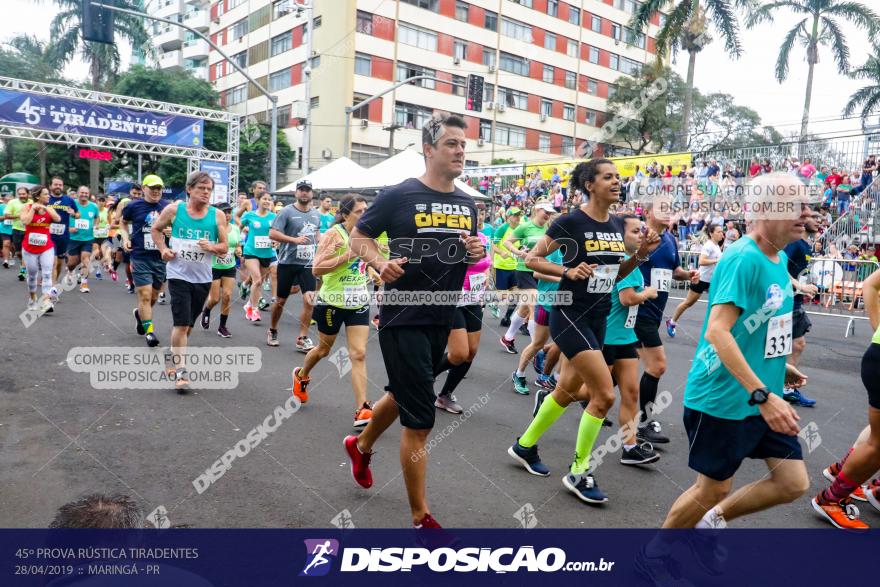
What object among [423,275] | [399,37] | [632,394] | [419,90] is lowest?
[632,394]

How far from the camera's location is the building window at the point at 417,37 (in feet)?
146

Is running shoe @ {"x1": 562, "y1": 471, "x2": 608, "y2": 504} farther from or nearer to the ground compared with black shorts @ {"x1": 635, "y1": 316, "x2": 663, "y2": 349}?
nearer to the ground

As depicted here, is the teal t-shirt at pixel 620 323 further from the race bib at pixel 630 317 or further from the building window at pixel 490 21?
the building window at pixel 490 21

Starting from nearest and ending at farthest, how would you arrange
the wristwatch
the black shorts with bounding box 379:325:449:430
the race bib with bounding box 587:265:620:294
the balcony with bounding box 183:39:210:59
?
the wristwatch → the black shorts with bounding box 379:325:449:430 → the race bib with bounding box 587:265:620:294 → the balcony with bounding box 183:39:210:59

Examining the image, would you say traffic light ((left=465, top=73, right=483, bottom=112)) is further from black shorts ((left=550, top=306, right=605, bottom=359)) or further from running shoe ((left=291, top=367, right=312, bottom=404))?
black shorts ((left=550, top=306, right=605, bottom=359))

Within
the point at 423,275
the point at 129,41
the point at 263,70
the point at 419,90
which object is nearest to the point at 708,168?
the point at 423,275

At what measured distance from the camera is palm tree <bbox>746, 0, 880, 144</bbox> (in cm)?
2764

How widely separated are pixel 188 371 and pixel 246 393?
63 centimetres

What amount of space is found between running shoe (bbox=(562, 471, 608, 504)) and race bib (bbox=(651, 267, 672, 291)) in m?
2.15

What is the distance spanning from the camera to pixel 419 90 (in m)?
45.9

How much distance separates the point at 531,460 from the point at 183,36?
69670 millimetres

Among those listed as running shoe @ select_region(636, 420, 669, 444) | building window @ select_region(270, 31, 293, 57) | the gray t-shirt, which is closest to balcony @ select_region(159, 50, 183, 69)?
building window @ select_region(270, 31, 293, 57)

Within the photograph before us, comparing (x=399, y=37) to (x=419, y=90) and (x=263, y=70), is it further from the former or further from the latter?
(x=263, y=70)

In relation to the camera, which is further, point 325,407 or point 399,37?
point 399,37
